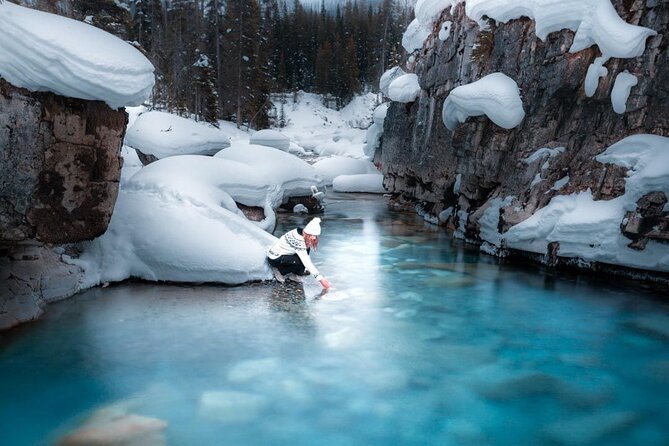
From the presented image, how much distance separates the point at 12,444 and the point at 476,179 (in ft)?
33.0

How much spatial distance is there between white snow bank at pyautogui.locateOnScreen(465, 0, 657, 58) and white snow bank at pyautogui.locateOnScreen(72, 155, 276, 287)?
650cm

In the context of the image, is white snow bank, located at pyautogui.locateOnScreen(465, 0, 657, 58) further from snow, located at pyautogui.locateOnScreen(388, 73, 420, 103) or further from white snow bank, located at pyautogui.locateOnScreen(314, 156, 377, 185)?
white snow bank, located at pyautogui.locateOnScreen(314, 156, 377, 185)

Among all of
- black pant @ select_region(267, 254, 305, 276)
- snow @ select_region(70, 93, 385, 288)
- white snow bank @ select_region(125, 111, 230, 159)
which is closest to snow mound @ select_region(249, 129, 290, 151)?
white snow bank @ select_region(125, 111, 230, 159)

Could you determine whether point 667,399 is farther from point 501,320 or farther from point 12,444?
point 12,444

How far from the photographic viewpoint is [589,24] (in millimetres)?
8344

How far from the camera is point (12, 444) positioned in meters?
3.74

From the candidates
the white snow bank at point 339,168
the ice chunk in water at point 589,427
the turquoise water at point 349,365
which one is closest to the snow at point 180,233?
the turquoise water at point 349,365

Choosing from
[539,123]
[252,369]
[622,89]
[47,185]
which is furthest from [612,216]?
[47,185]

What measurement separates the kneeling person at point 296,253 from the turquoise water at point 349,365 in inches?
12.9

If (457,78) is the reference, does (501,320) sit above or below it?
below

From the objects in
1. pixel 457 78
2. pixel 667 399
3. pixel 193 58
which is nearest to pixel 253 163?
pixel 457 78

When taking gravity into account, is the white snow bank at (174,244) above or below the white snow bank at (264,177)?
below

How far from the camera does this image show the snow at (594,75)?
8.47 m

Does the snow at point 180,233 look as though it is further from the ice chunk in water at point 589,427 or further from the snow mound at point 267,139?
the snow mound at point 267,139
